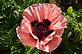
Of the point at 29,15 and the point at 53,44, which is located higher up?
the point at 29,15

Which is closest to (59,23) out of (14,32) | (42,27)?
(42,27)

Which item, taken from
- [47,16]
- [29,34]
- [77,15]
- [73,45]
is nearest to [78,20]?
[77,15]

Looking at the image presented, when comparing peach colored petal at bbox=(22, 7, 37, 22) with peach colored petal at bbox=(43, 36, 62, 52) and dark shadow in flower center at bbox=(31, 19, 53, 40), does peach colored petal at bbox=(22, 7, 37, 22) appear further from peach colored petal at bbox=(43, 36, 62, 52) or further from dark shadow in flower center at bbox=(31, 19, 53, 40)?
peach colored petal at bbox=(43, 36, 62, 52)

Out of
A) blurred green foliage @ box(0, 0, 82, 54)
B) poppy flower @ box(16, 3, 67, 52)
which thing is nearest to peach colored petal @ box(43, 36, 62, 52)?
poppy flower @ box(16, 3, 67, 52)

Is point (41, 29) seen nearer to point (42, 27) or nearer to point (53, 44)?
point (42, 27)

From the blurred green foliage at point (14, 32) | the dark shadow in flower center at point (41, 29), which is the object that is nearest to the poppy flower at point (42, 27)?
the dark shadow in flower center at point (41, 29)

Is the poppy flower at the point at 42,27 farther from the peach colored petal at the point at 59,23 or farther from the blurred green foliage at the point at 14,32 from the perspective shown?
the blurred green foliage at the point at 14,32
